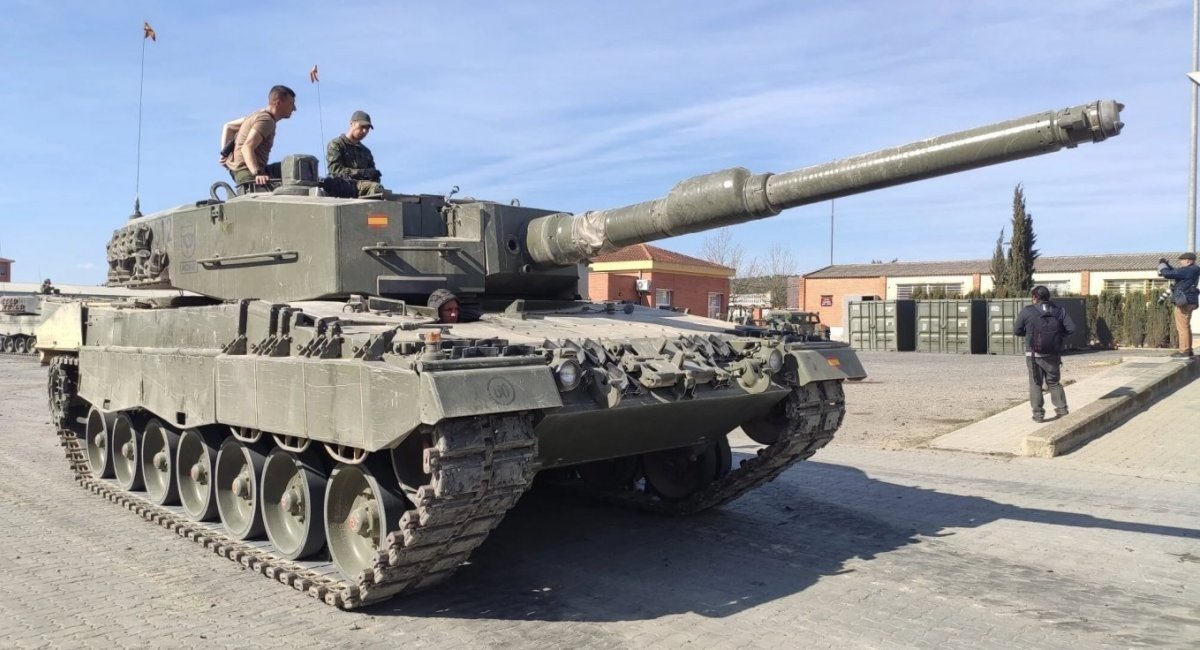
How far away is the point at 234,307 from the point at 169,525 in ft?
7.29

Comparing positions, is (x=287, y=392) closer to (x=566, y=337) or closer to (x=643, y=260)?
(x=566, y=337)

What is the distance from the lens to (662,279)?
39.5 meters

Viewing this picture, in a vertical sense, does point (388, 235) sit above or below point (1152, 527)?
above

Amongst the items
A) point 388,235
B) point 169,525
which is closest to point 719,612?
point 388,235

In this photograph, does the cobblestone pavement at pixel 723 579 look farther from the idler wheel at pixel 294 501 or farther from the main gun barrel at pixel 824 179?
the main gun barrel at pixel 824 179

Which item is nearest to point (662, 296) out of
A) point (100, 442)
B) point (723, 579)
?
point (100, 442)

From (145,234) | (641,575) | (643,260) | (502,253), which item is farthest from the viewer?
(643,260)

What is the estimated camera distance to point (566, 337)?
621 centimetres

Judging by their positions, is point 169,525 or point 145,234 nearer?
point 169,525

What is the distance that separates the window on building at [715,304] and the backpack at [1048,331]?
1197 inches

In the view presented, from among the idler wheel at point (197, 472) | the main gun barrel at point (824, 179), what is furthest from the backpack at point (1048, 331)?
the idler wheel at point (197, 472)

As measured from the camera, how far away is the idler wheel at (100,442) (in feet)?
30.9

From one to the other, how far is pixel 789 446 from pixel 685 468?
4.71 feet

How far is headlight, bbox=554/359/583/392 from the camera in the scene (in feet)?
17.5
